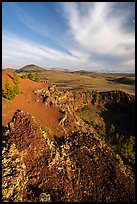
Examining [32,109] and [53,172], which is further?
[32,109]

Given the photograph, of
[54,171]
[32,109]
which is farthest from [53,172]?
[32,109]

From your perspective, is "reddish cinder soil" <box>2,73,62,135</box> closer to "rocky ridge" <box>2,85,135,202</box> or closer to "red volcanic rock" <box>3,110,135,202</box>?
"rocky ridge" <box>2,85,135,202</box>

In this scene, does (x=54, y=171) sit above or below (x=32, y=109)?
below

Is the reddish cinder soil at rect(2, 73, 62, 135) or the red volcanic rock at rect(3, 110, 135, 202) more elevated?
the reddish cinder soil at rect(2, 73, 62, 135)

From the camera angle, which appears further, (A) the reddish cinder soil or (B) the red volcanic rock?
(A) the reddish cinder soil

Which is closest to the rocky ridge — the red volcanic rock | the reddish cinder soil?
the red volcanic rock

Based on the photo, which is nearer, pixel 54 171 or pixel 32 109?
pixel 54 171

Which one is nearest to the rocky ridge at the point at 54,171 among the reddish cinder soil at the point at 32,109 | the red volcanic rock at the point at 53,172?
the red volcanic rock at the point at 53,172

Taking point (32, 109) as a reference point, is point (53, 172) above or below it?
below

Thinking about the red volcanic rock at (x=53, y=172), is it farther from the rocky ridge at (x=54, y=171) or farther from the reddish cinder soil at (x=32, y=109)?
the reddish cinder soil at (x=32, y=109)

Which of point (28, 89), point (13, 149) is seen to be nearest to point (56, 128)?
point (13, 149)

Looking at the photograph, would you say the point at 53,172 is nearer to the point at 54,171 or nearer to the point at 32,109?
the point at 54,171

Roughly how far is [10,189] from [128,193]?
5.35 meters

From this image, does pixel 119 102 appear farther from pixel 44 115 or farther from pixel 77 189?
pixel 77 189
